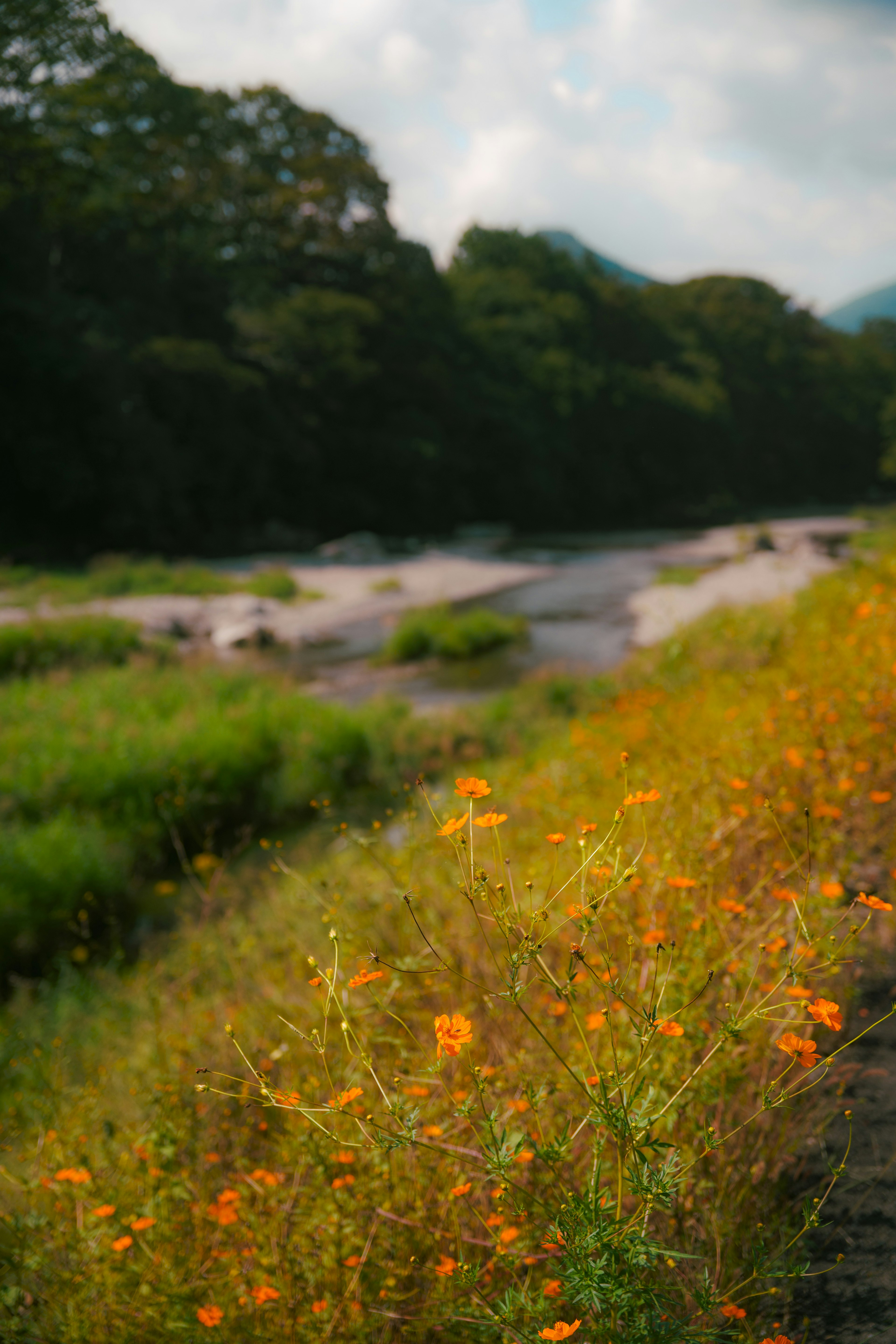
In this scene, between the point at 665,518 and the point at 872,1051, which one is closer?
the point at 872,1051

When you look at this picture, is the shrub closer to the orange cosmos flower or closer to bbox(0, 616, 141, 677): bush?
bbox(0, 616, 141, 677): bush

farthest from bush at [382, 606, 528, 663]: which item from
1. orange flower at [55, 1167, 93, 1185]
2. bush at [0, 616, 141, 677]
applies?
orange flower at [55, 1167, 93, 1185]

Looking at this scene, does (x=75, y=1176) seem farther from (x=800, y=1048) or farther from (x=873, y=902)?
(x=873, y=902)

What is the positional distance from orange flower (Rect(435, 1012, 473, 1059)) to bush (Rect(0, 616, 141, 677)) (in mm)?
9364

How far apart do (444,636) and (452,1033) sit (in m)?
A: 11.3

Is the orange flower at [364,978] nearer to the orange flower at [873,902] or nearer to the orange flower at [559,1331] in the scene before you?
the orange flower at [559,1331]

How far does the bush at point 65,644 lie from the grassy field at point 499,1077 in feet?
20.9

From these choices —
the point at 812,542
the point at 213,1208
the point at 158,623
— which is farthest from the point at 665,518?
the point at 213,1208

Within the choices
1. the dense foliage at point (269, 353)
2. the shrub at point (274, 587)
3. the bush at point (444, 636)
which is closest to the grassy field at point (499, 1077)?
the bush at point (444, 636)

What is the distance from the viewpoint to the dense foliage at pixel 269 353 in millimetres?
19156

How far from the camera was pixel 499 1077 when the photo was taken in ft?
6.08

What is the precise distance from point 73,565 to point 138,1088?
60.9 ft

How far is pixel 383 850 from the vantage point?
12.6 feet

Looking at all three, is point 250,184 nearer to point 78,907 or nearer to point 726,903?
point 78,907
